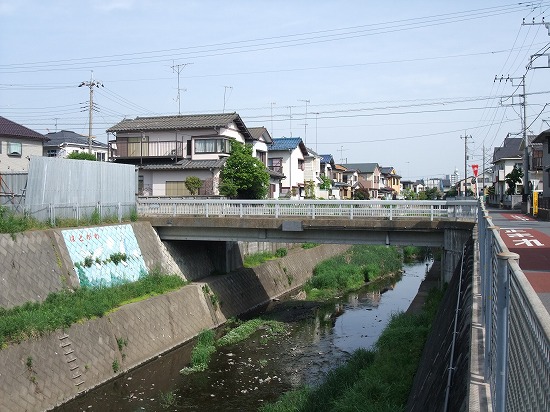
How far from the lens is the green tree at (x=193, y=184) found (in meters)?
36.7

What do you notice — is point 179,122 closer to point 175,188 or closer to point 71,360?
point 175,188

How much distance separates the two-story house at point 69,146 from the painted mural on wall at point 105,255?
3124 centimetres

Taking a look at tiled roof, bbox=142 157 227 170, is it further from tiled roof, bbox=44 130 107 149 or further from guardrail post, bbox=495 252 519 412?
guardrail post, bbox=495 252 519 412

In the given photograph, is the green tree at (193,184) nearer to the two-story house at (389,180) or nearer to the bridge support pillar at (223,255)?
the bridge support pillar at (223,255)

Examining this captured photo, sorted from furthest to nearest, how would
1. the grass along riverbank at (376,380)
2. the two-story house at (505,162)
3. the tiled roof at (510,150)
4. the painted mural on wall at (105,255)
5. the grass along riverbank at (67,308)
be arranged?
1. the tiled roof at (510,150)
2. the two-story house at (505,162)
3. the painted mural on wall at (105,255)
4. the grass along riverbank at (67,308)
5. the grass along riverbank at (376,380)

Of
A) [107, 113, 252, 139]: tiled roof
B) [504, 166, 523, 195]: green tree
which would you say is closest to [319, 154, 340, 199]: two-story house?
Result: [504, 166, 523, 195]: green tree

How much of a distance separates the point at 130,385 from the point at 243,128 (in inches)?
1127

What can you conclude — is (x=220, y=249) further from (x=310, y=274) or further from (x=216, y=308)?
(x=310, y=274)

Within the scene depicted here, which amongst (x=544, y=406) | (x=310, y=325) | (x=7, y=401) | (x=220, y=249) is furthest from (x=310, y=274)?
(x=544, y=406)

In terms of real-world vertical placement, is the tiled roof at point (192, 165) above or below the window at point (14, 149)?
below

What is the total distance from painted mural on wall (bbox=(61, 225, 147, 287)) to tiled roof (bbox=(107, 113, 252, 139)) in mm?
17019

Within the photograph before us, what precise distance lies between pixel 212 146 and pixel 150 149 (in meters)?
5.12

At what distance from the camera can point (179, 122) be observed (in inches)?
1638

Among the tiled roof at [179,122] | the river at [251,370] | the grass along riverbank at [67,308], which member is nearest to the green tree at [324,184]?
the tiled roof at [179,122]
